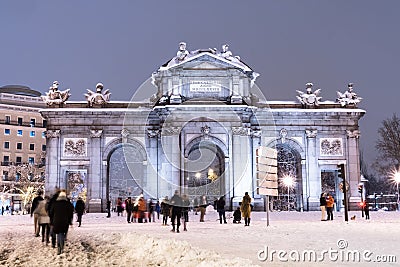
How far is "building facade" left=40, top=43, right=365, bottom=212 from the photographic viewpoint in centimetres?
5053

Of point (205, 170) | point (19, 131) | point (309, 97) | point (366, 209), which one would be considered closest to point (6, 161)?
point (19, 131)

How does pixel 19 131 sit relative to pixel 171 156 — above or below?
above

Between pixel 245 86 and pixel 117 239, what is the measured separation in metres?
35.6

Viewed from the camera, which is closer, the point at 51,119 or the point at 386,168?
the point at 51,119

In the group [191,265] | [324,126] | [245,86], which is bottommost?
[191,265]

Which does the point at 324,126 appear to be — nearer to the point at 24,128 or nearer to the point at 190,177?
the point at 190,177

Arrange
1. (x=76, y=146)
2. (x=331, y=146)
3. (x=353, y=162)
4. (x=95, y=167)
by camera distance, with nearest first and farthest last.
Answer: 1. (x=95, y=167)
2. (x=76, y=146)
3. (x=353, y=162)
4. (x=331, y=146)

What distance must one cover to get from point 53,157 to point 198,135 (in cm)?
1344

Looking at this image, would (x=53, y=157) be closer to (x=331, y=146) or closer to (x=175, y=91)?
(x=175, y=91)

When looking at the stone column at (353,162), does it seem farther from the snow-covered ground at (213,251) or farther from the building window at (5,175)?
the building window at (5,175)

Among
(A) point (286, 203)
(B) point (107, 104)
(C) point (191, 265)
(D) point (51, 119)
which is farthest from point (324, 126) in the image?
(C) point (191, 265)

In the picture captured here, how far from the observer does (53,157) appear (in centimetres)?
5216

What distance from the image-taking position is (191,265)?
12.3m

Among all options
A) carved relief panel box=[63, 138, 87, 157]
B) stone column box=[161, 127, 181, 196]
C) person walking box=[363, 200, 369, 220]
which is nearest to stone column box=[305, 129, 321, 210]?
stone column box=[161, 127, 181, 196]
